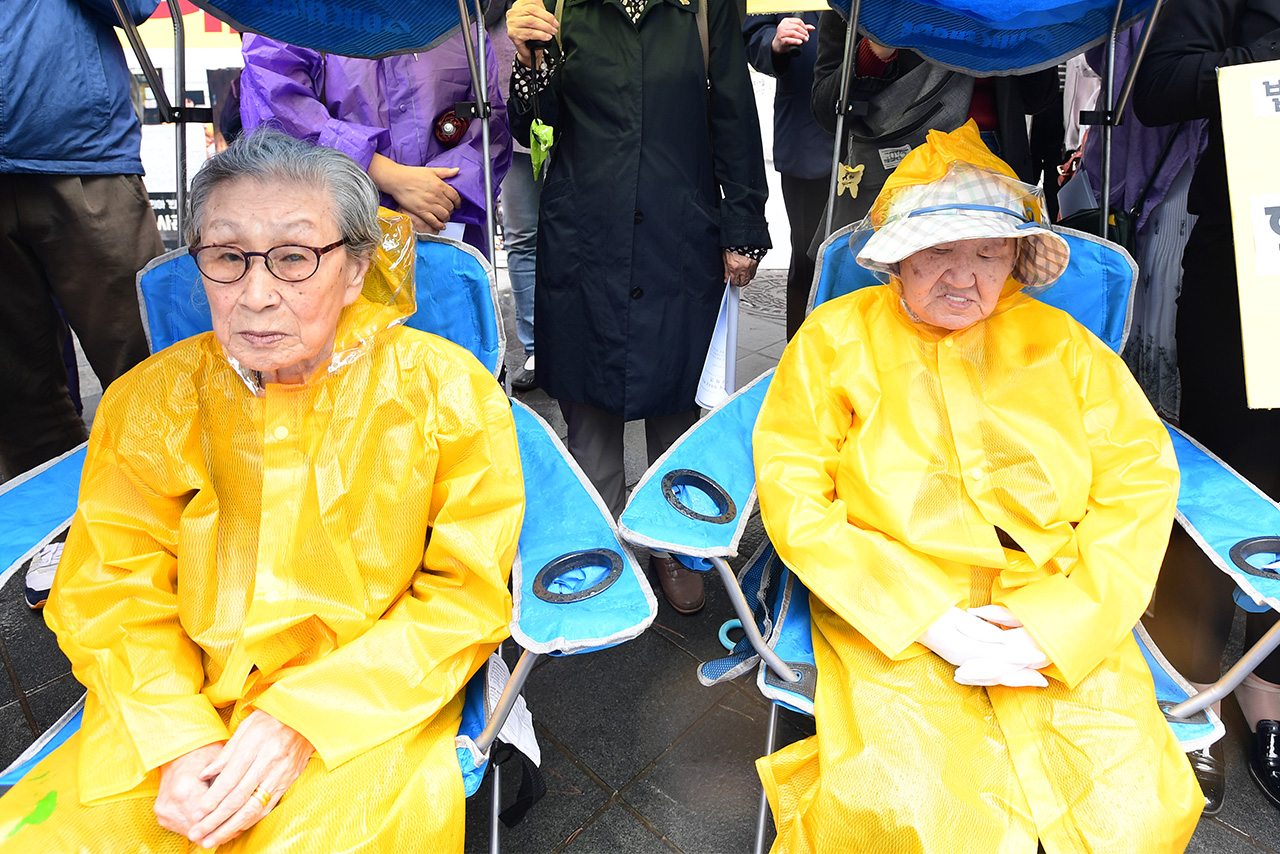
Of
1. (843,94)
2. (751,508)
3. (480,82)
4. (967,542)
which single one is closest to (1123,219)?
(843,94)

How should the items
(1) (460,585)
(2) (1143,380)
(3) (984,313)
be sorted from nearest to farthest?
(1) (460,585), (3) (984,313), (2) (1143,380)

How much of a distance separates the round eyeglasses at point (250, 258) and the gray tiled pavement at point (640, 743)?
1406mm

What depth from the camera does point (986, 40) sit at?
2.27m

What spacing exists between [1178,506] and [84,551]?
7.45 feet

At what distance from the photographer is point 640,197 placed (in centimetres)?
241

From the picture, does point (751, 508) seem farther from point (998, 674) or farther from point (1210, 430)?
point (1210, 430)

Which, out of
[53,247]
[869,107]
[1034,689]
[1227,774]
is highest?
[869,107]

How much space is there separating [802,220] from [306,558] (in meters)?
2.98

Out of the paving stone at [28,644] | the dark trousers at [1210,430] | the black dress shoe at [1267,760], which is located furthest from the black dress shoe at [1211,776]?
the paving stone at [28,644]

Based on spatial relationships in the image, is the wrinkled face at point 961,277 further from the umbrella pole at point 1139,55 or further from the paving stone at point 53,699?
the paving stone at point 53,699

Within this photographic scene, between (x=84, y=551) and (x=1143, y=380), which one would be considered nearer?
(x=84, y=551)

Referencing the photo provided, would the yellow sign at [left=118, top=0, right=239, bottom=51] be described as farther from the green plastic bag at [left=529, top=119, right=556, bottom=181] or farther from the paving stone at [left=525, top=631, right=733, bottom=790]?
the paving stone at [left=525, top=631, right=733, bottom=790]

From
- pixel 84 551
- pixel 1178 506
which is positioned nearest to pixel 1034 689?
pixel 1178 506

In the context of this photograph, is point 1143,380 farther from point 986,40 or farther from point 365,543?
point 365,543
